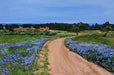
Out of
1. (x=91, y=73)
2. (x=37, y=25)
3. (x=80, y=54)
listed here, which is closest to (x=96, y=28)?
(x=37, y=25)

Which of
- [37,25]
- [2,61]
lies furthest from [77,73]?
[37,25]

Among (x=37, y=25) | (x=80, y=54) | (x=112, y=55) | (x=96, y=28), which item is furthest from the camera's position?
(x=96, y=28)

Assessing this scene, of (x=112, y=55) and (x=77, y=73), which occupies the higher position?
(x=112, y=55)

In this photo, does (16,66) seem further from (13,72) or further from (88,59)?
(88,59)

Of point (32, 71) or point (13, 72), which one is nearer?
point (13, 72)

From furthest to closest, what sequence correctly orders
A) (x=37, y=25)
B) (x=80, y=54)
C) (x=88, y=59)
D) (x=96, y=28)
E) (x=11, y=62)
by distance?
(x=96, y=28) → (x=37, y=25) → (x=80, y=54) → (x=88, y=59) → (x=11, y=62)

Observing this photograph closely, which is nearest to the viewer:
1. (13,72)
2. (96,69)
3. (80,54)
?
(13,72)

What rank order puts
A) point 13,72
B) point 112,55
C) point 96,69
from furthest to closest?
point 112,55 < point 96,69 < point 13,72

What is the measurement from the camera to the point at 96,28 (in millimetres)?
68562

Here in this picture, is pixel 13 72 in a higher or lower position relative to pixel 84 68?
higher

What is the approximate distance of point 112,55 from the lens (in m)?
10.3

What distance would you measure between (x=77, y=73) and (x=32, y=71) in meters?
2.89

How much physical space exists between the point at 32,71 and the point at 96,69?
4.45 metres

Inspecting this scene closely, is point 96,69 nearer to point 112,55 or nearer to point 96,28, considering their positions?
point 112,55
